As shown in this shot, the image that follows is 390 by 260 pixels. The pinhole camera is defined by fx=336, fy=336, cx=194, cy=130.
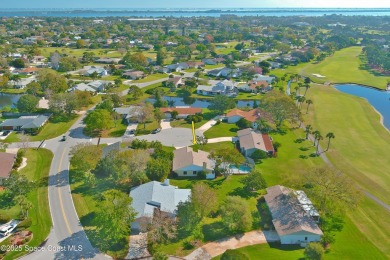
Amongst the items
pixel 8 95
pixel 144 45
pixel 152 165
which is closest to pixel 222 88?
pixel 152 165

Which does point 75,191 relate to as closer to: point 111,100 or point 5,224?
point 5,224

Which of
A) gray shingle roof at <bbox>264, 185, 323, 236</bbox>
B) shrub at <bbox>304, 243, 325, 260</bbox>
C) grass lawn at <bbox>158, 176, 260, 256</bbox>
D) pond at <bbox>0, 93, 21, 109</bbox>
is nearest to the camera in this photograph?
shrub at <bbox>304, 243, 325, 260</bbox>

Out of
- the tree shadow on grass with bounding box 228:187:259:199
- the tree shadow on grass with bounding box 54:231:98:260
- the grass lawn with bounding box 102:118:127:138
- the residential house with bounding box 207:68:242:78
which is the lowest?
the residential house with bounding box 207:68:242:78

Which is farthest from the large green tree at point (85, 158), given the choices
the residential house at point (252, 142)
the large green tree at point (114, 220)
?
the residential house at point (252, 142)

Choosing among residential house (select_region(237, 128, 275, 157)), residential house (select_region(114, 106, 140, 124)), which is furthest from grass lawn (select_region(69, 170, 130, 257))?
residential house (select_region(114, 106, 140, 124))

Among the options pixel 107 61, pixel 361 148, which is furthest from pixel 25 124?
pixel 107 61

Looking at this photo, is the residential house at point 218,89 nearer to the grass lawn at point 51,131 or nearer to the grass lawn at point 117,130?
the grass lawn at point 117,130

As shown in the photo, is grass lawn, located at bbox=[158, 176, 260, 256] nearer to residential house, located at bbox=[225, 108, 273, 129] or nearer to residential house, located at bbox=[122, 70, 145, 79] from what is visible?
residential house, located at bbox=[225, 108, 273, 129]
